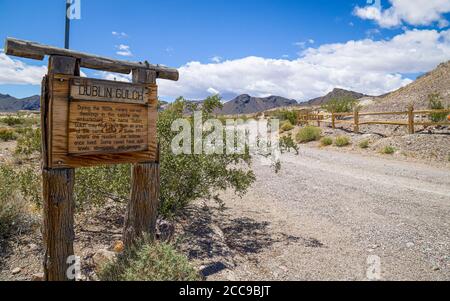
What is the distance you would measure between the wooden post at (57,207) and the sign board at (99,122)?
0.09 m

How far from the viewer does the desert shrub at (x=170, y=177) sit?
6.00m

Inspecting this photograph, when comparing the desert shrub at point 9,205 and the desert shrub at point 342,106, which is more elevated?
the desert shrub at point 342,106

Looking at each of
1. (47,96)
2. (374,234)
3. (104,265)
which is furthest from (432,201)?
(47,96)

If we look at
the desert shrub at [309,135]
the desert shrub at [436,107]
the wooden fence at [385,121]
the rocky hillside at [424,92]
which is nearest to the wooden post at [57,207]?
the wooden fence at [385,121]

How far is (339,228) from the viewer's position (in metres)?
6.38

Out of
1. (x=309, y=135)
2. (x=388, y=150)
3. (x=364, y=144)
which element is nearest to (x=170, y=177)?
(x=388, y=150)

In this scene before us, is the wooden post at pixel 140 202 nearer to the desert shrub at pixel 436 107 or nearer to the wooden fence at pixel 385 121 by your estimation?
the wooden fence at pixel 385 121

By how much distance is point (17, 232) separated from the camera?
5742 millimetres

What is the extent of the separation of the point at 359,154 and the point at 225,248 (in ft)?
41.8

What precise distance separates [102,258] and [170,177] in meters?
1.83

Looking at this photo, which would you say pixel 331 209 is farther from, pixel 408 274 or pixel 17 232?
pixel 17 232

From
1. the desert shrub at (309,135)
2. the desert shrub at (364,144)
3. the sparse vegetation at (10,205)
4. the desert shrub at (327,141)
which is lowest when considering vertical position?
the sparse vegetation at (10,205)

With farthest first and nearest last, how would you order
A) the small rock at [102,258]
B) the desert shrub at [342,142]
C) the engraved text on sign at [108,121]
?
1. the desert shrub at [342,142]
2. the small rock at [102,258]
3. the engraved text on sign at [108,121]

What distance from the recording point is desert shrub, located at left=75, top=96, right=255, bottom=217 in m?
6.00
